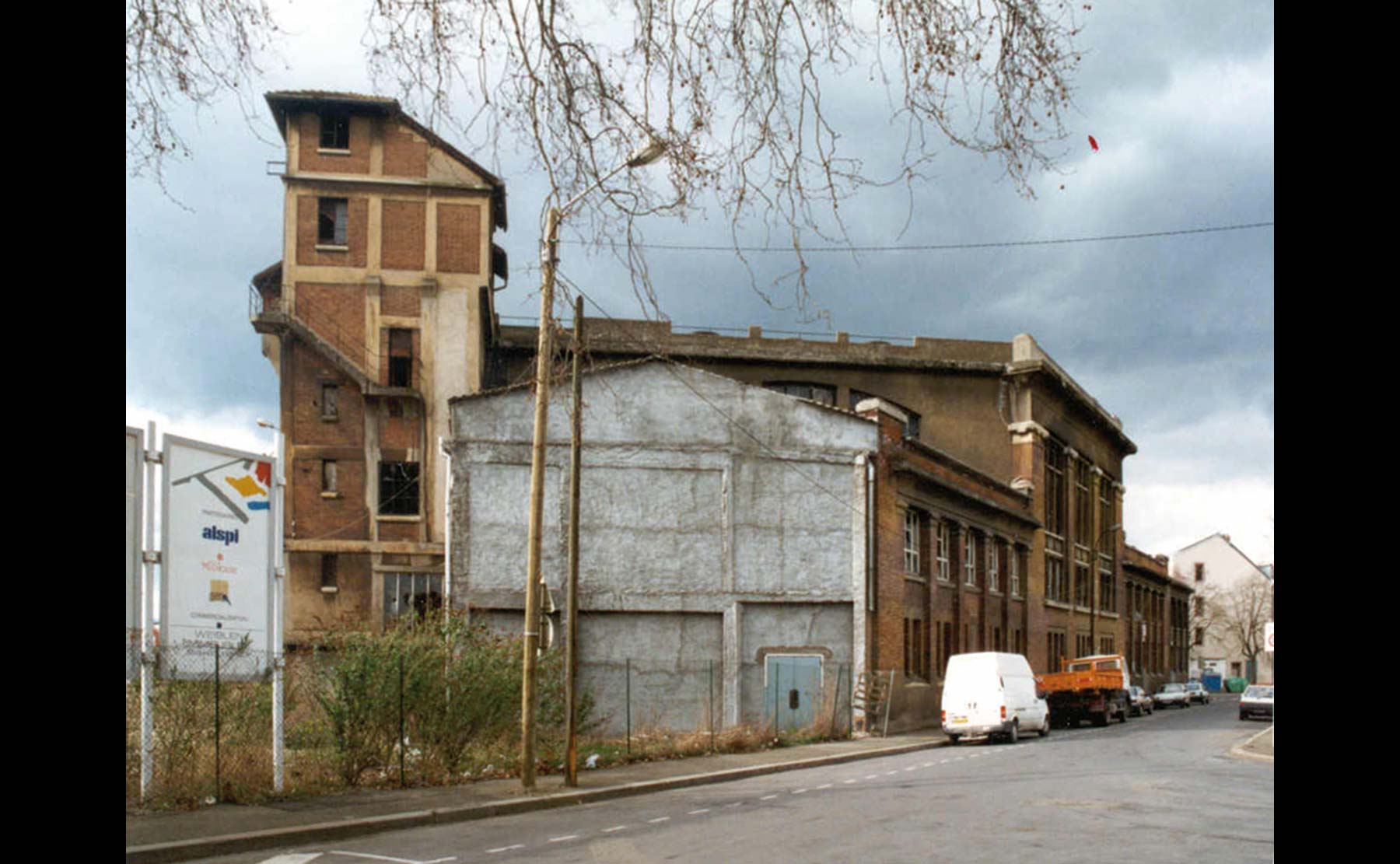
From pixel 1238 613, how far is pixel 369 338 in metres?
87.9

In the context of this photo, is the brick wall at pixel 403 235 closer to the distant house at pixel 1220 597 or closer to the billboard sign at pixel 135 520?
the billboard sign at pixel 135 520

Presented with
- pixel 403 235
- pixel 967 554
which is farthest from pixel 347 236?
pixel 967 554

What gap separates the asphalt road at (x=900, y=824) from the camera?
12.4 m

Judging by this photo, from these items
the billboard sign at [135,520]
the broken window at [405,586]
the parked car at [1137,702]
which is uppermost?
the billboard sign at [135,520]

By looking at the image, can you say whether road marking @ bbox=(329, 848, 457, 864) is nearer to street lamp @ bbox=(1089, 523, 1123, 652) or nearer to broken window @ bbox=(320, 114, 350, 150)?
broken window @ bbox=(320, 114, 350, 150)

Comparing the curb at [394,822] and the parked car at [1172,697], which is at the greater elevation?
the curb at [394,822]

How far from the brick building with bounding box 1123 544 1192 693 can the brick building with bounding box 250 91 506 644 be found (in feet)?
151

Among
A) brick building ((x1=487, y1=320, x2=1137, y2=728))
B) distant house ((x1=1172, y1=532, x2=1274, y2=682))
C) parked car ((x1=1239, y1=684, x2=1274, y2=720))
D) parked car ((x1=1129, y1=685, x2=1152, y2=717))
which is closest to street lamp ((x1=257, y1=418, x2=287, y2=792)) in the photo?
brick building ((x1=487, y1=320, x2=1137, y2=728))

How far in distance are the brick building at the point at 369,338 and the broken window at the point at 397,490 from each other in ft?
0.15

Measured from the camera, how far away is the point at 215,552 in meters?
16.7

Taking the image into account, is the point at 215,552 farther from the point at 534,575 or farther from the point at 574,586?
the point at 574,586

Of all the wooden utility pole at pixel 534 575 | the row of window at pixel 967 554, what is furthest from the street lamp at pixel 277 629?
the row of window at pixel 967 554
